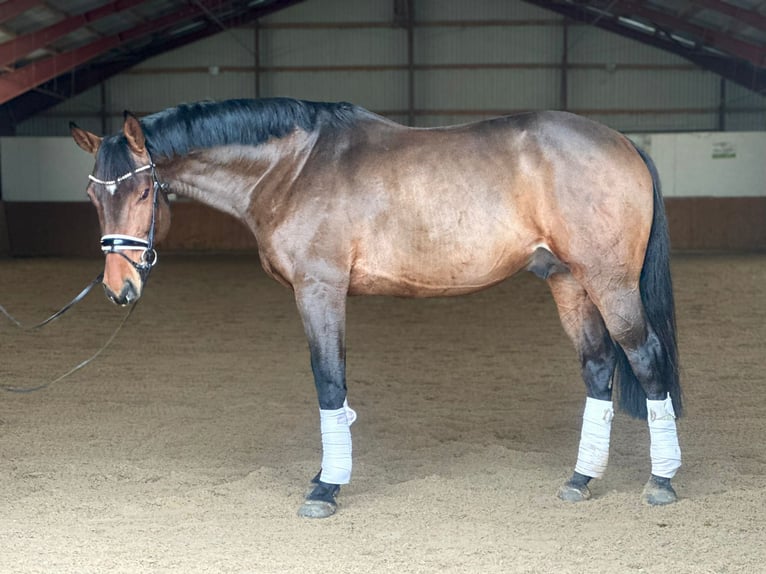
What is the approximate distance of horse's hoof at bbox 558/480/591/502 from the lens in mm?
4137

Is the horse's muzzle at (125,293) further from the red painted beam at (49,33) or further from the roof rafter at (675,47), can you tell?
the roof rafter at (675,47)

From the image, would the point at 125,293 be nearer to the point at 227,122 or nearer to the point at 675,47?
the point at 227,122

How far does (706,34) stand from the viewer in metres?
20.4

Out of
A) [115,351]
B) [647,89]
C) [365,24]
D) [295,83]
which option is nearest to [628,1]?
[647,89]

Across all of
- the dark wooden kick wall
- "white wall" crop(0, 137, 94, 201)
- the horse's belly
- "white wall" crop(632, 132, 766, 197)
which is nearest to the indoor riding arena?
the horse's belly

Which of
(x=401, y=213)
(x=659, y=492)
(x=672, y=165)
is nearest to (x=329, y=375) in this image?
(x=401, y=213)

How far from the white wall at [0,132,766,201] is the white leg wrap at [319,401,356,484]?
2012cm

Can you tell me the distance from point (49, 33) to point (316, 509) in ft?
51.0

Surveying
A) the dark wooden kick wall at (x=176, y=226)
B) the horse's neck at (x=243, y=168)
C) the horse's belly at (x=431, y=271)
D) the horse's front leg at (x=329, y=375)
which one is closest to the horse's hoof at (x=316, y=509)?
the horse's front leg at (x=329, y=375)

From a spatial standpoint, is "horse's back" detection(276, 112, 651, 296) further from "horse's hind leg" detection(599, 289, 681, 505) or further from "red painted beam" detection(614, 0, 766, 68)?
"red painted beam" detection(614, 0, 766, 68)

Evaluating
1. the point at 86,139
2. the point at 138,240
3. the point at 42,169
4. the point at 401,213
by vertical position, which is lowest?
the point at 138,240

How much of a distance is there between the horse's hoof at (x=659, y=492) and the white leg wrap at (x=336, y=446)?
1.41 m

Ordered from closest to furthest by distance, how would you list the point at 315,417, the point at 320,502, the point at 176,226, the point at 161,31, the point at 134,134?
the point at 134,134 < the point at 320,502 < the point at 315,417 < the point at 176,226 < the point at 161,31

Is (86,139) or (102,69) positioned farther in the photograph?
(102,69)
